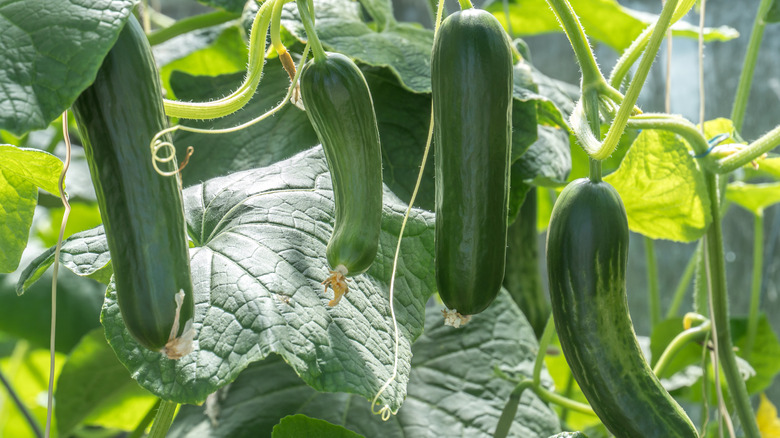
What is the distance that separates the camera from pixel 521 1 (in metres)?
1.25

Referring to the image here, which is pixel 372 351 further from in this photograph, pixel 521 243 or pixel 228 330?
pixel 521 243

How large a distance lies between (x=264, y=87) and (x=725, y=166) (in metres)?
0.50

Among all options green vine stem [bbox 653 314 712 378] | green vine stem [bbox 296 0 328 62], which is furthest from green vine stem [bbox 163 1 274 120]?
green vine stem [bbox 653 314 712 378]

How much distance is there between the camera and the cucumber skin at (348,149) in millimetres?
448

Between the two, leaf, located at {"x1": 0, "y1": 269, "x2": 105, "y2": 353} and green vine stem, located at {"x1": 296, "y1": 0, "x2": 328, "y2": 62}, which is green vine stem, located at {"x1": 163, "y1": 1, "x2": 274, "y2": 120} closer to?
green vine stem, located at {"x1": 296, "y1": 0, "x2": 328, "y2": 62}

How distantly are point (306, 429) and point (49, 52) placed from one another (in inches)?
15.1

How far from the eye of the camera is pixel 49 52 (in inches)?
16.4

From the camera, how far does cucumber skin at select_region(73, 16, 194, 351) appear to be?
0.40 m

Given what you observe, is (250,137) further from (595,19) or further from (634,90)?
(595,19)

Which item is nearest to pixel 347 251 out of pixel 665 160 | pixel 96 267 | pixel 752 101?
pixel 96 267

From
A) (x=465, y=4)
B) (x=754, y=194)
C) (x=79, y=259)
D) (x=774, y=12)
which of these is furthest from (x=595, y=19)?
(x=79, y=259)

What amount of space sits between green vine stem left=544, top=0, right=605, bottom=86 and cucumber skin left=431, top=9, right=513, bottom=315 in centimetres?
8

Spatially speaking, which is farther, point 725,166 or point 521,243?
point 521,243

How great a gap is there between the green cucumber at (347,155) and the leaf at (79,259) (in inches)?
9.2
